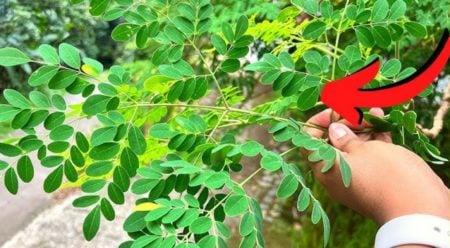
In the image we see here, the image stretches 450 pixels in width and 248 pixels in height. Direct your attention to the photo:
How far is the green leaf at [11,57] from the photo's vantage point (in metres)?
0.59

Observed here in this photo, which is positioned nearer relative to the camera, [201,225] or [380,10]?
[201,225]

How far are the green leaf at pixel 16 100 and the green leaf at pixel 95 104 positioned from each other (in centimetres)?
6

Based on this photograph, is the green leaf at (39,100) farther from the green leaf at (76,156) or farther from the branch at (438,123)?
the branch at (438,123)

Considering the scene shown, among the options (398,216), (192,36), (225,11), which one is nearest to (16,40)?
(225,11)

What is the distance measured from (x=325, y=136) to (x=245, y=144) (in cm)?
20

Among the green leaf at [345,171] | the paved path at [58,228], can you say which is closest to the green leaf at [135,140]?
the green leaf at [345,171]

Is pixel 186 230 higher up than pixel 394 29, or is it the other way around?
pixel 394 29

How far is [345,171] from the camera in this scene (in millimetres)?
650

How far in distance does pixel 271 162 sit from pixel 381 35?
24cm

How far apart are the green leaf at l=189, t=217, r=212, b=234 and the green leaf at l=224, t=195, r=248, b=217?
22 millimetres

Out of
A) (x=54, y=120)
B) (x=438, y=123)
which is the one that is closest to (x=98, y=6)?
(x=54, y=120)

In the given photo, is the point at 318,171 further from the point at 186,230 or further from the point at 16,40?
the point at 16,40

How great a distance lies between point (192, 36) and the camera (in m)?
0.71

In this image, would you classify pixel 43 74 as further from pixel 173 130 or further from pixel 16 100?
pixel 173 130
